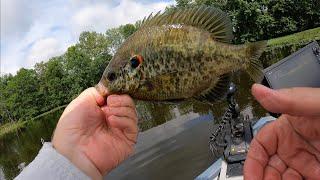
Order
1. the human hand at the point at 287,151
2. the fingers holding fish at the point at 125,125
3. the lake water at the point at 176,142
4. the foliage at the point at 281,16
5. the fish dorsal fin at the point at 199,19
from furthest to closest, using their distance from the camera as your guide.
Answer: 1. the foliage at the point at 281,16
2. the lake water at the point at 176,142
3. the fingers holding fish at the point at 125,125
4. the human hand at the point at 287,151
5. the fish dorsal fin at the point at 199,19

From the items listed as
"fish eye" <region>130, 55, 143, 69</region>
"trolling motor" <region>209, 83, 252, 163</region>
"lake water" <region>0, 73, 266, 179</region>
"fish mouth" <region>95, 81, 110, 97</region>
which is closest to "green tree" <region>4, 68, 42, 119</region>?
"lake water" <region>0, 73, 266, 179</region>

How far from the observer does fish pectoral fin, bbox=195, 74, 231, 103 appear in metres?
2.82

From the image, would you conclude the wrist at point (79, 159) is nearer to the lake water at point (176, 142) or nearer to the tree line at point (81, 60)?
the lake water at point (176, 142)

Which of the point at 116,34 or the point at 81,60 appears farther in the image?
the point at 116,34

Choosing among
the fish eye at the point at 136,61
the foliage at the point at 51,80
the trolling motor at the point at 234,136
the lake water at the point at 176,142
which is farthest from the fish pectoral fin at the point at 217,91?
the foliage at the point at 51,80

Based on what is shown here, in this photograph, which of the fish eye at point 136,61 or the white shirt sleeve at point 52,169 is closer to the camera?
the fish eye at point 136,61

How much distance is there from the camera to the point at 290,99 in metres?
2.30

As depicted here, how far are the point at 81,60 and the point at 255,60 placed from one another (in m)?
79.0

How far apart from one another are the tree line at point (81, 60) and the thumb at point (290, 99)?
53089mm

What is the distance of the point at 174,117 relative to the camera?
3014 cm

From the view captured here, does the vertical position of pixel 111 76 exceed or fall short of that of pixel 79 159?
it exceeds it

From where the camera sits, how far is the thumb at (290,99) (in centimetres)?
228

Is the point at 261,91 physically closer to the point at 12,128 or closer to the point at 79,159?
the point at 79,159

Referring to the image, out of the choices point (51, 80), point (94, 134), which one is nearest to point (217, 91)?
point (94, 134)
